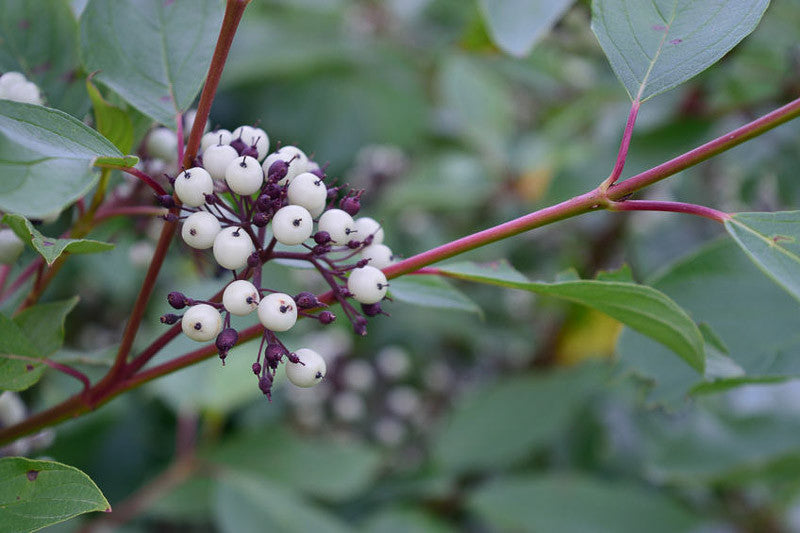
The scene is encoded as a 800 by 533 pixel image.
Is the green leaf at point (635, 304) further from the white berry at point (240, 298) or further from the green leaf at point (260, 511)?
the green leaf at point (260, 511)

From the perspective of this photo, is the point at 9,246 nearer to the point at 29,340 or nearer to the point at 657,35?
the point at 29,340

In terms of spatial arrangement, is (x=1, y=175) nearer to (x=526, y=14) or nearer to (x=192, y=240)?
(x=192, y=240)

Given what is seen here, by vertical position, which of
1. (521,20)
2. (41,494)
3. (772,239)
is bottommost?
(41,494)

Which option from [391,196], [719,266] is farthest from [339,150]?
[719,266]

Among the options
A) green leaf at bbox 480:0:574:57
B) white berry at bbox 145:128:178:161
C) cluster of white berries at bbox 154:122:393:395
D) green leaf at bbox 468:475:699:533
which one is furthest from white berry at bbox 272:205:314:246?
green leaf at bbox 468:475:699:533

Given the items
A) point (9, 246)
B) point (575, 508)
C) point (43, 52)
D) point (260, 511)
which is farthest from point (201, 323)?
point (575, 508)

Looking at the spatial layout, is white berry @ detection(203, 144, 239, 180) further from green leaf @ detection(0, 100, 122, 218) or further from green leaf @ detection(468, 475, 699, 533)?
green leaf @ detection(468, 475, 699, 533)
